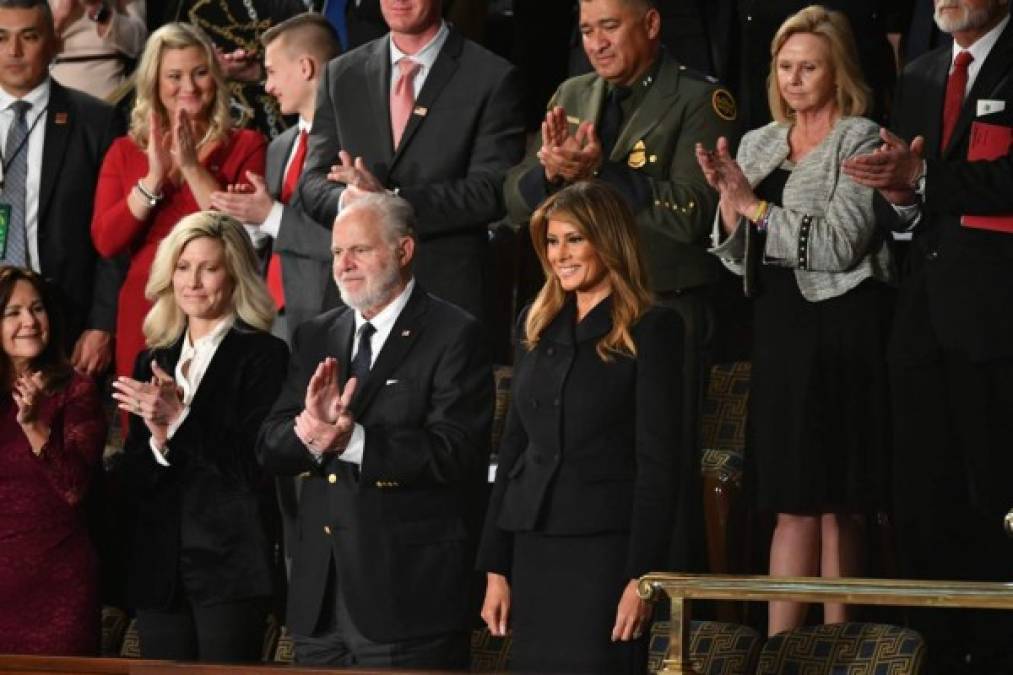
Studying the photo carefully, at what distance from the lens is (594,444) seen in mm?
4289

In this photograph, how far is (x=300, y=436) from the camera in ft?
14.6

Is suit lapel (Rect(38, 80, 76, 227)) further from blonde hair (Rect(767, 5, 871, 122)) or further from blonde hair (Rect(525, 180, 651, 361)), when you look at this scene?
blonde hair (Rect(767, 5, 871, 122))

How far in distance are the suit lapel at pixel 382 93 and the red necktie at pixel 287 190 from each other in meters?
0.39

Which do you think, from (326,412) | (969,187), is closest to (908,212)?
(969,187)

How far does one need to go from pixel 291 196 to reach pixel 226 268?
528 millimetres

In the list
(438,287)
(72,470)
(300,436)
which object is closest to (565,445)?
(300,436)

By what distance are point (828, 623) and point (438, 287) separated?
1275mm

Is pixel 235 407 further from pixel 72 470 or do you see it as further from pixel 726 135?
pixel 726 135

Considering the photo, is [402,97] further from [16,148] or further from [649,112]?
[16,148]

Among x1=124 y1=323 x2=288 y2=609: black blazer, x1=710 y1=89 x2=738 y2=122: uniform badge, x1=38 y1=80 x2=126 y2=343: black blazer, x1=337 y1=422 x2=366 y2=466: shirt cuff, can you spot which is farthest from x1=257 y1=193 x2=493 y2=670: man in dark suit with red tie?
x1=38 y1=80 x2=126 y2=343: black blazer

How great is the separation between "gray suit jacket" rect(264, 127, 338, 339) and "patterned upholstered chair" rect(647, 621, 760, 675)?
142cm

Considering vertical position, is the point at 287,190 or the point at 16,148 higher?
the point at 16,148

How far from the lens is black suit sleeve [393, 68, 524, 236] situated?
16.4ft

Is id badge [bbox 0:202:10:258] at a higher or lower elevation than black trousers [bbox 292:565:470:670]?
higher
